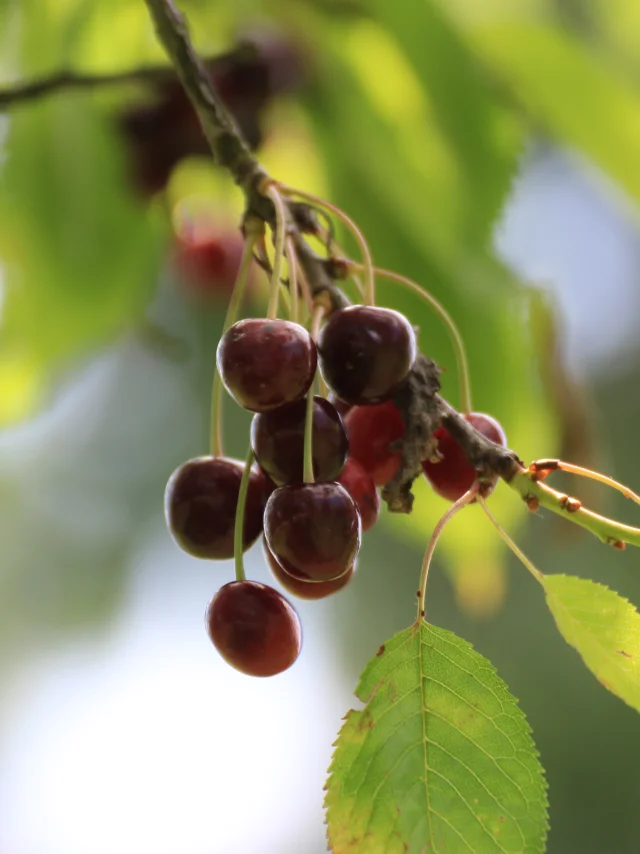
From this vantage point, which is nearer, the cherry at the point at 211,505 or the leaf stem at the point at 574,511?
the leaf stem at the point at 574,511

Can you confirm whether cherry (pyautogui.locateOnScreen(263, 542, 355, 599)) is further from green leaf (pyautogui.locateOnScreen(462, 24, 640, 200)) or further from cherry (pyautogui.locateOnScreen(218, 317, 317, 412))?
green leaf (pyautogui.locateOnScreen(462, 24, 640, 200))

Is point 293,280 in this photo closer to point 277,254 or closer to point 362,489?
point 277,254

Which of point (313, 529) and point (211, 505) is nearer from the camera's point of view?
point (313, 529)

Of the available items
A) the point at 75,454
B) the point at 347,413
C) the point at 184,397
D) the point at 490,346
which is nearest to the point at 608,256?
the point at 184,397

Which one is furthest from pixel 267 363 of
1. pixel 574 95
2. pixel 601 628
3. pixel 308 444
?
pixel 574 95

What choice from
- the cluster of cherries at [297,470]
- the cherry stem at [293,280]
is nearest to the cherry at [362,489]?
the cluster of cherries at [297,470]

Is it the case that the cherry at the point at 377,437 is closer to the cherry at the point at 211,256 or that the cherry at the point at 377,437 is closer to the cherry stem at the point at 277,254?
the cherry stem at the point at 277,254

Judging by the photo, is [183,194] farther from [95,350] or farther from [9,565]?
[9,565]
